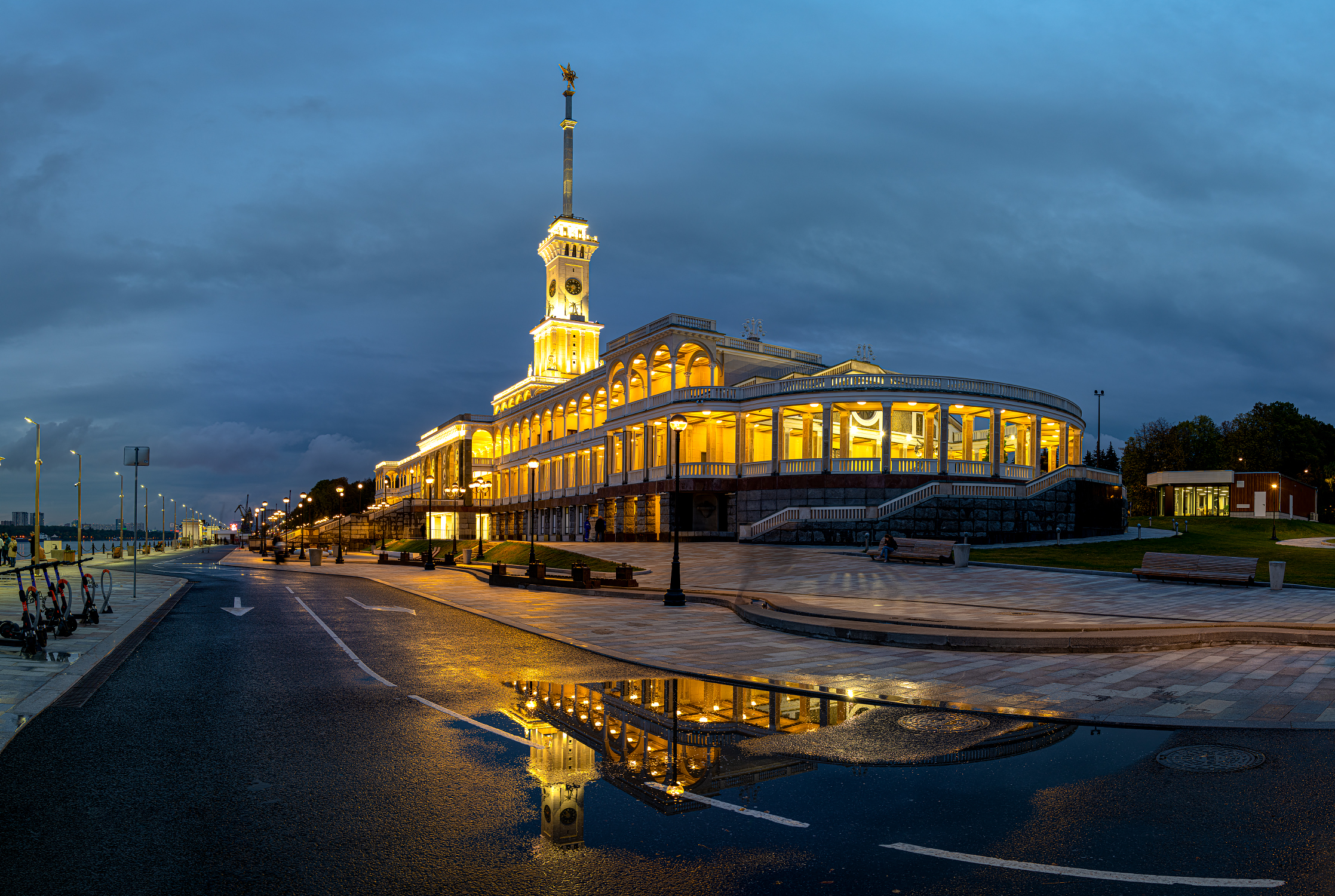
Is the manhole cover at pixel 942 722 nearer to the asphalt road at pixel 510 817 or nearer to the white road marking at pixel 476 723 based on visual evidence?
the asphalt road at pixel 510 817

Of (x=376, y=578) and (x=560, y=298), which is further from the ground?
(x=560, y=298)

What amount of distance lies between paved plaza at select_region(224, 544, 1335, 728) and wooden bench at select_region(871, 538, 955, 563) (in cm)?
76

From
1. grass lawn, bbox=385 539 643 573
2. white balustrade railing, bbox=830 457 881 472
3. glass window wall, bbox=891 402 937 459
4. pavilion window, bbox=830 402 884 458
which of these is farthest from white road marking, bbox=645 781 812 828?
glass window wall, bbox=891 402 937 459

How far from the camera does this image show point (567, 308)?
13375 centimetres

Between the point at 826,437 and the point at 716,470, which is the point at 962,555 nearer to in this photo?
the point at 826,437

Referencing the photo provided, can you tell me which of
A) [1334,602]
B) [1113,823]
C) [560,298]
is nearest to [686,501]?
[1334,602]

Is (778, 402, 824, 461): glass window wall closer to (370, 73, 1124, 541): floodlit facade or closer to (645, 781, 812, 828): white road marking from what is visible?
(370, 73, 1124, 541): floodlit facade

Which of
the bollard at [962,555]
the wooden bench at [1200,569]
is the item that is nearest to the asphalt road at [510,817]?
the wooden bench at [1200,569]

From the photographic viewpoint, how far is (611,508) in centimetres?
6900

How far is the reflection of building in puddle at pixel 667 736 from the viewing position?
697 cm

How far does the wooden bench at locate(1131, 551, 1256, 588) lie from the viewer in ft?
76.8

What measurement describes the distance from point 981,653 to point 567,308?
124 metres

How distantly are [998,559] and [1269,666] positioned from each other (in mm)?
20682

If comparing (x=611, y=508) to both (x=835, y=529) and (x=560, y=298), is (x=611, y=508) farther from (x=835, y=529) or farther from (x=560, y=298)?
(x=560, y=298)
